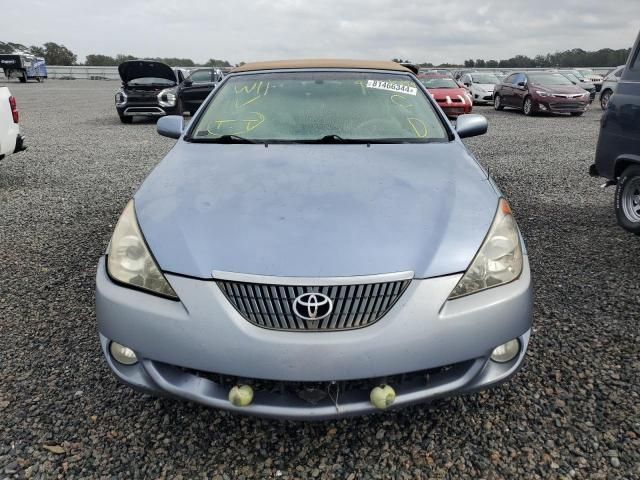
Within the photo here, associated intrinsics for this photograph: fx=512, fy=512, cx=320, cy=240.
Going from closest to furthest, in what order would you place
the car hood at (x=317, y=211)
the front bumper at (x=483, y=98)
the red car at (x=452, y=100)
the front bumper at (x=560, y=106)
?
the car hood at (x=317, y=211) → the red car at (x=452, y=100) → the front bumper at (x=560, y=106) → the front bumper at (x=483, y=98)

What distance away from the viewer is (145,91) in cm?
1285

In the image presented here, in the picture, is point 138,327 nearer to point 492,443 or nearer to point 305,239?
point 305,239

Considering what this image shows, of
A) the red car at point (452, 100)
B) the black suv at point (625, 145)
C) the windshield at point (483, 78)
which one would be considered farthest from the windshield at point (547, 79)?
the black suv at point (625, 145)

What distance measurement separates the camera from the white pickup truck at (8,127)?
19.9ft

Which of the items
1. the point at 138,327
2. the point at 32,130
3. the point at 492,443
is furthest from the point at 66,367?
the point at 32,130

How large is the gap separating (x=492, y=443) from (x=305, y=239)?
109cm

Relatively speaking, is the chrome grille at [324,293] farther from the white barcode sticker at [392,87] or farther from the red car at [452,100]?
the red car at [452,100]

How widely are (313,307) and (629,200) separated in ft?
12.6

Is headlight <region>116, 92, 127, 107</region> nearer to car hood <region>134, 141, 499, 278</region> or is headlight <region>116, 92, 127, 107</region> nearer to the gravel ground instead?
the gravel ground

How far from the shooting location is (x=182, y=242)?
1957 mm

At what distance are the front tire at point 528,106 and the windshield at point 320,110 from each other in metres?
13.3

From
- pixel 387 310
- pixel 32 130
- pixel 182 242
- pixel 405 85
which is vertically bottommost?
pixel 32 130

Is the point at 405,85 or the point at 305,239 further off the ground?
the point at 405,85

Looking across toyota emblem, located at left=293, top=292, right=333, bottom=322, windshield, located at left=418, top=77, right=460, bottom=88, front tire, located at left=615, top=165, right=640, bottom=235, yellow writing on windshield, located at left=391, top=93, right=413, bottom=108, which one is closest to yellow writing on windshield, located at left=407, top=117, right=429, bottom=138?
yellow writing on windshield, located at left=391, top=93, right=413, bottom=108
